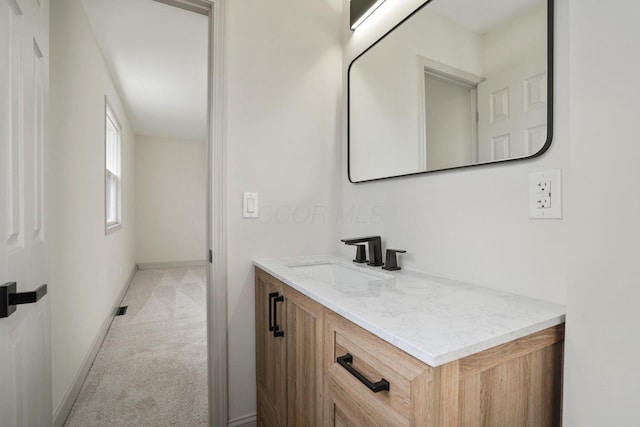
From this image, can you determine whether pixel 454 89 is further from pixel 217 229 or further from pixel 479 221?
pixel 217 229

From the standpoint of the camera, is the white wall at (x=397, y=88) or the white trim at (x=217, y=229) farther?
the white trim at (x=217, y=229)

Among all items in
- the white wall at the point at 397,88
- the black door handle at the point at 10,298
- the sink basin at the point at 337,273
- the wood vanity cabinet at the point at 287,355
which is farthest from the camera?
the sink basin at the point at 337,273

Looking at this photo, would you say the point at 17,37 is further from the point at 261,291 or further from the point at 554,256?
the point at 554,256

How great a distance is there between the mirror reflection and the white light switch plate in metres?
0.08

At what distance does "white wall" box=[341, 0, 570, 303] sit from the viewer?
0.88m

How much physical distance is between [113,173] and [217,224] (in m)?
3.11

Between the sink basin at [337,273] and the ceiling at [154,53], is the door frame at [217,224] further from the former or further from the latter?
the ceiling at [154,53]

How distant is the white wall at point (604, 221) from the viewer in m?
0.62

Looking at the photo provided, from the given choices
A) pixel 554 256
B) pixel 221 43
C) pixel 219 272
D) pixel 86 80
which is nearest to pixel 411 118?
pixel 554 256

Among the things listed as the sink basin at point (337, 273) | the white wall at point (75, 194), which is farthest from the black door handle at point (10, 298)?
the white wall at point (75, 194)

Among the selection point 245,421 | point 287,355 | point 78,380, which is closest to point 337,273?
point 287,355

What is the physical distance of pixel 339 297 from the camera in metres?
0.94

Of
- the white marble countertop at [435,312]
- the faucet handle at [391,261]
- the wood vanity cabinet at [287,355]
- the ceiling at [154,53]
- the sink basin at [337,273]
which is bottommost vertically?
the wood vanity cabinet at [287,355]

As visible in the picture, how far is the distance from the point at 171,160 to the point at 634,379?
22.0 ft
